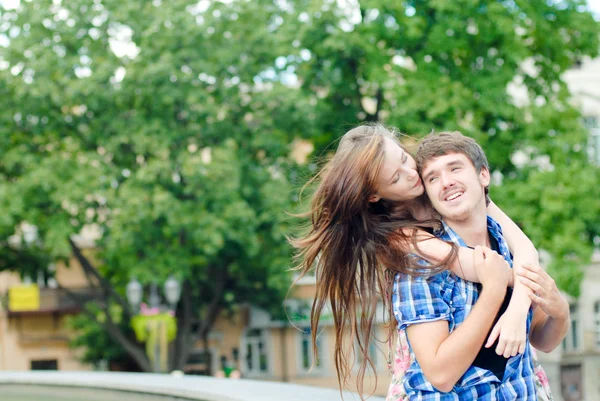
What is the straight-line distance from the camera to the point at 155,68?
63.4ft

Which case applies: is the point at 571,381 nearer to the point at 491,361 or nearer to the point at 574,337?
the point at 574,337

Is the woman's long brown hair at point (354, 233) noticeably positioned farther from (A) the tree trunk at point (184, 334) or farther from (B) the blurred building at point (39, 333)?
(B) the blurred building at point (39, 333)

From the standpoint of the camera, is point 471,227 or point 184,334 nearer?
point 471,227

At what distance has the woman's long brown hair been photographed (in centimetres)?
262

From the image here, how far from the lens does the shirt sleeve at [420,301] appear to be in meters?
2.38

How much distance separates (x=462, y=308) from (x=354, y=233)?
0.41 meters

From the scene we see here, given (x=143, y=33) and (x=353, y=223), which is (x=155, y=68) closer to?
(x=143, y=33)

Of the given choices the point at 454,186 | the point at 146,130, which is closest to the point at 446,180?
the point at 454,186

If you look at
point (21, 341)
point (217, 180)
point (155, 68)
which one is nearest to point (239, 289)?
point (217, 180)

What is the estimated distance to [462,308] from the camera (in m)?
2.43

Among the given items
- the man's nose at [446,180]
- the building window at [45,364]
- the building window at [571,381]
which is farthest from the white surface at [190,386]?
the building window at [45,364]

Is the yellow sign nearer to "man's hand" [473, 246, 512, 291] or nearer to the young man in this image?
the young man

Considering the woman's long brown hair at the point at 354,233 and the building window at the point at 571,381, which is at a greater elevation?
the woman's long brown hair at the point at 354,233

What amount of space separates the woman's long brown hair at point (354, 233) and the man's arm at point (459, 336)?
0.68 feet
